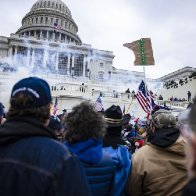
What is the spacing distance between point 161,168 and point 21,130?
160 cm

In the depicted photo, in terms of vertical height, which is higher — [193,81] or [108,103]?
[193,81]

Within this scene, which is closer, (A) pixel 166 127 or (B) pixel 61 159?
(B) pixel 61 159

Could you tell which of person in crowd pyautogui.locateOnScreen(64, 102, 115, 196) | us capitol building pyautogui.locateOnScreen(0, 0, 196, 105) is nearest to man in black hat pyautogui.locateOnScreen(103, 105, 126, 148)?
person in crowd pyautogui.locateOnScreen(64, 102, 115, 196)

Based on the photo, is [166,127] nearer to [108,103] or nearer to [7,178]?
[7,178]

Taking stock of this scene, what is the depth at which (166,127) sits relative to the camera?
3316mm

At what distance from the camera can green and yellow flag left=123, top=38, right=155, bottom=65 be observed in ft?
41.4

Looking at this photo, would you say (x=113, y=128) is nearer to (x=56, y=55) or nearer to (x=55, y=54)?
(x=56, y=55)

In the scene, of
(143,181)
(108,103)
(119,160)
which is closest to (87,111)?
(119,160)

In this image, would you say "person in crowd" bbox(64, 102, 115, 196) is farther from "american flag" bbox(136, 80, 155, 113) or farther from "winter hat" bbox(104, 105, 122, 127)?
"american flag" bbox(136, 80, 155, 113)

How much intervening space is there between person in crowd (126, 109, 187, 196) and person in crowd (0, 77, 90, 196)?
1340mm

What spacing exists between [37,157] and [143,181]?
5.17 feet

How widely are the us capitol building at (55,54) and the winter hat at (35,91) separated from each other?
5883 centimetres

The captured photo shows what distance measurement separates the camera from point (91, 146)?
98.7 inches

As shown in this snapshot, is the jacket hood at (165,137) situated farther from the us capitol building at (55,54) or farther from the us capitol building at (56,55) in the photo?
the us capitol building at (55,54)
